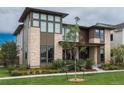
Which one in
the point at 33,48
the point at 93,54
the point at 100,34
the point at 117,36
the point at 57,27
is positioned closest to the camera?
the point at 33,48

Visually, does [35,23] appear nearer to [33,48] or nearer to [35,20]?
[35,20]

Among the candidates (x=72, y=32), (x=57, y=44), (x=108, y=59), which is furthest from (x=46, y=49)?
(x=108, y=59)

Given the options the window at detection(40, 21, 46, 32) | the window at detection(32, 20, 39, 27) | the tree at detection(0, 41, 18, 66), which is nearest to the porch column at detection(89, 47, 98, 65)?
the window at detection(40, 21, 46, 32)

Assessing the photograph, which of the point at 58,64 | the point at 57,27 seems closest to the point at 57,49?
the point at 58,64

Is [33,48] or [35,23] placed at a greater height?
[35,23]

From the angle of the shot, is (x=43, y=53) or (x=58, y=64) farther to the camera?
(x=43, y=53)

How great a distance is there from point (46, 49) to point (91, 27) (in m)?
6.14

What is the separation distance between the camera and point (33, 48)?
61.4 feet

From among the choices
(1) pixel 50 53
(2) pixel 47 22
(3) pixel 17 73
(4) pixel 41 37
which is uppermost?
(2) pixel 47 22

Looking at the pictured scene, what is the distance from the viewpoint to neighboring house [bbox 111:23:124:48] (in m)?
25.6

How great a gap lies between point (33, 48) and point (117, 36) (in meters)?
11.9

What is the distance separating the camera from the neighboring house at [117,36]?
84.1 feet
